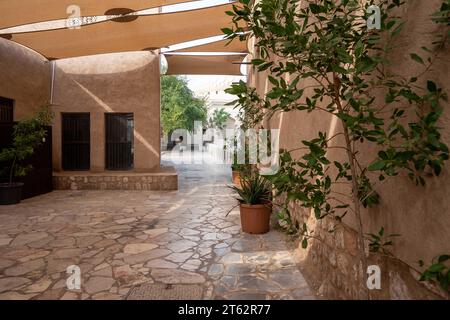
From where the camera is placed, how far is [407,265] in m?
1.85

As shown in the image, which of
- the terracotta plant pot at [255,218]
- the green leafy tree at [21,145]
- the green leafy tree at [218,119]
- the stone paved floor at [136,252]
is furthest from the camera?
the green leafy tree at [218,119]

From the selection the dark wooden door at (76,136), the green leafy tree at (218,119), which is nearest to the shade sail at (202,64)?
the dark wooden door at (76,136)

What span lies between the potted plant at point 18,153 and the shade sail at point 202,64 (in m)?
4.83

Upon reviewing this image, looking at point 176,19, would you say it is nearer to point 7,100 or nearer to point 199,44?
point 199,44

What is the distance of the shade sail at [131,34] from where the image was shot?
24.1 ft

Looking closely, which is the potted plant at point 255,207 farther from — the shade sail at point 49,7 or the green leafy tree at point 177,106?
the green leafy tree at point 177,106

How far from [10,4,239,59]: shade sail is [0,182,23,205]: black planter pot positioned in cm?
335

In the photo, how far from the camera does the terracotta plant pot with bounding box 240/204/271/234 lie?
5.04 meters

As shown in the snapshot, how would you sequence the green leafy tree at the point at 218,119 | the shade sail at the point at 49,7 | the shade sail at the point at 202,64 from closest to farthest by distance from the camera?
the shade sail at the point at 49,7 < the shade sail at the point at 202,64 < the green leafy tree at the point at 218,119

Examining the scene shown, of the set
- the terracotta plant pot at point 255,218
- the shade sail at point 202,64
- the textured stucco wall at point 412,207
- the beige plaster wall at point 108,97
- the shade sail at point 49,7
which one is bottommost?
the terracotta plant pot at point 255,218

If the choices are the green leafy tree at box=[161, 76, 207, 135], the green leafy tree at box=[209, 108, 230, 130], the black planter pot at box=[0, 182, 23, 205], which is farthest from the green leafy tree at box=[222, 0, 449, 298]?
the green leafy tree at box=[209, 108, 230, 130]

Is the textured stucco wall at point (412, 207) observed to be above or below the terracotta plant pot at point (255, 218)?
above

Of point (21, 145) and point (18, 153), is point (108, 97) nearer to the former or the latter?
point (21, 145)

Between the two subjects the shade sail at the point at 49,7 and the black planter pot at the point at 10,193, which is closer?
the shade sail at the point at 49,7
